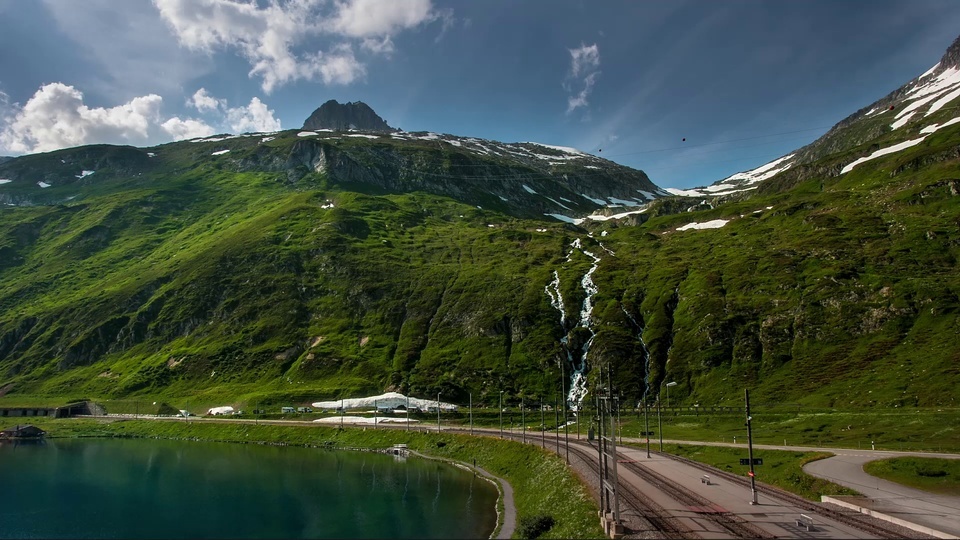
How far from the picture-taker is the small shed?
126 m

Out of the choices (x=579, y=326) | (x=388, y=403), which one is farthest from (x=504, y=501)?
(x=579, y=326)

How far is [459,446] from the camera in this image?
93.0 m

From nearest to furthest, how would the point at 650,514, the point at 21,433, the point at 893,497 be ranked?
the point at 650,514, the point at 893,497, the point at 21,433

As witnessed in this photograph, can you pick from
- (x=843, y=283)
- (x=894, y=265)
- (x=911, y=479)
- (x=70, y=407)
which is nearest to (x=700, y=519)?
(x=911, y=479)

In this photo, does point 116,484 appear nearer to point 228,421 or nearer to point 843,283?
point 228,421

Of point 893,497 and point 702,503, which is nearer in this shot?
point 702,503

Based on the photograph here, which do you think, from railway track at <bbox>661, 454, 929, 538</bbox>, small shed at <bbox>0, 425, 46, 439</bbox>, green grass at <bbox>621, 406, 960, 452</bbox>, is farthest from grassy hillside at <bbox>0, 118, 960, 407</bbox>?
railway track at <bbox>661, 454, 929, 538</bbox>

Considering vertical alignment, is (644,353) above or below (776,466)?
above

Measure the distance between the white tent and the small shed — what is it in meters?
64.7

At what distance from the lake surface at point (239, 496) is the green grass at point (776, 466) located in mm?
26557

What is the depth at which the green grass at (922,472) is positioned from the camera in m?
47.2

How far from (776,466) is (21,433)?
157089mm

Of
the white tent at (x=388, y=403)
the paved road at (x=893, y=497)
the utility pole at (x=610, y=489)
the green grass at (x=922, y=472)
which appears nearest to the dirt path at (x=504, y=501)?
the utility pole at (x=610, y=489)

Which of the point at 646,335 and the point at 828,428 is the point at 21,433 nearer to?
the point at 646,335
